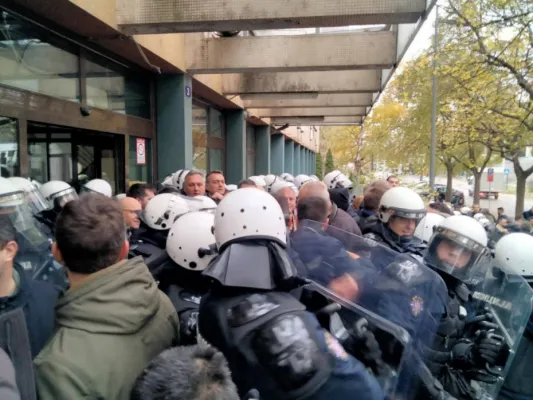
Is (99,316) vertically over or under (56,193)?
under

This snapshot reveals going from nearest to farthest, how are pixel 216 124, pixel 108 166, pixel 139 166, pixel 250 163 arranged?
1. pixel 108 166
2. pixel 139 166
3. pixel 216 124
4. pixel 250 163

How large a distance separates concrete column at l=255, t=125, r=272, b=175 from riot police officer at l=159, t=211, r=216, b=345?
14.9 m

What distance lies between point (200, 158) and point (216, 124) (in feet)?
6.25

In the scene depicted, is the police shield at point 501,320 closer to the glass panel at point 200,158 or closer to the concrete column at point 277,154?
the glass panel at point 200,158

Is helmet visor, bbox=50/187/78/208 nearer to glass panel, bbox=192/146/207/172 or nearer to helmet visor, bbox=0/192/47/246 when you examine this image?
helmet visor, bbox=0/192/47/246

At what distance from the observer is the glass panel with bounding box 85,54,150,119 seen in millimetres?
6176

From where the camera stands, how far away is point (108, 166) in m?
7.06

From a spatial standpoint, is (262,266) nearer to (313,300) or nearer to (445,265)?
(313,300)

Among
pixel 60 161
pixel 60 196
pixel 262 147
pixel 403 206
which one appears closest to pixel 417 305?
pixel 403 206

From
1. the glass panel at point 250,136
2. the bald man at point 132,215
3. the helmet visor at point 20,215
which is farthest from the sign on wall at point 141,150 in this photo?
the glass panel at point 250,136

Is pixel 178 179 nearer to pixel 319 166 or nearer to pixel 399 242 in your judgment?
pixel 399 242

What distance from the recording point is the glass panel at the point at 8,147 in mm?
4562

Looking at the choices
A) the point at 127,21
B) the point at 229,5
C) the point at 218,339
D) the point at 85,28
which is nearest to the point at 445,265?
the point at 218,339

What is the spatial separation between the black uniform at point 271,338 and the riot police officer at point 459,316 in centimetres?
69
